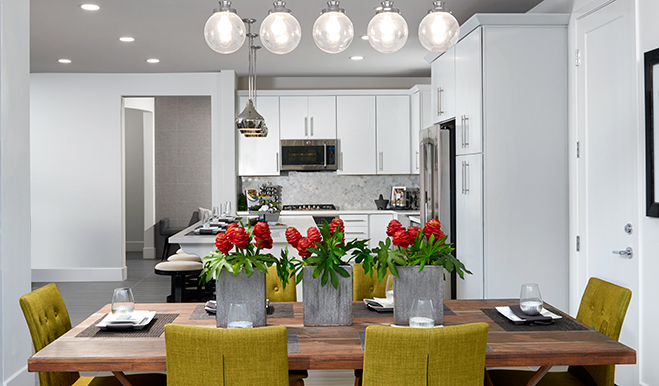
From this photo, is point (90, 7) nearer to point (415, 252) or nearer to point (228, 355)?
point (415, 252)

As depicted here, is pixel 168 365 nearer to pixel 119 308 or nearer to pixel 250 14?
pixel 119 308

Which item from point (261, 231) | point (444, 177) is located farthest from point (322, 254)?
A: point (444, 177)

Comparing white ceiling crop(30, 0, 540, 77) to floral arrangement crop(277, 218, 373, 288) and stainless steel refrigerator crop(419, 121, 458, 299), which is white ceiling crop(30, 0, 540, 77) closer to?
stainless steel refrigerator crop(419, 121, 458, 299)

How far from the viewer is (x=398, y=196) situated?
23.4 feet

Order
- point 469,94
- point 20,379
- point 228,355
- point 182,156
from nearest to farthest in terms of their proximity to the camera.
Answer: point 228,355
point 20,379
point 469,94
point 182,156

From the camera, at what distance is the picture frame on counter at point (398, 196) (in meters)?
7.08

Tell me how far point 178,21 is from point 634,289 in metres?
3.92

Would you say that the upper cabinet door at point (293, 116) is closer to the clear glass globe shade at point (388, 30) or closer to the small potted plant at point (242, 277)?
the clear glass globe shade at point (388, 30)

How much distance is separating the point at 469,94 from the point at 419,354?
272cm

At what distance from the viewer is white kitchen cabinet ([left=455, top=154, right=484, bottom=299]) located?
12.2 feet

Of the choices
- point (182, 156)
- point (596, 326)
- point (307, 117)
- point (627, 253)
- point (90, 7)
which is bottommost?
point (596, 326)

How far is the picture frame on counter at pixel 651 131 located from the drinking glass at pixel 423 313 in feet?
5.04

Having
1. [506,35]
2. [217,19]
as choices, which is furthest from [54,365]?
[506,35]

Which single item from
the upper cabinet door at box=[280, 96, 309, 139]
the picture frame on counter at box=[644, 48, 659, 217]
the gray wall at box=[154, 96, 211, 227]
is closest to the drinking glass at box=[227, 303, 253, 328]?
the picture frame on counter at box=[644, 48, 659, 217]
